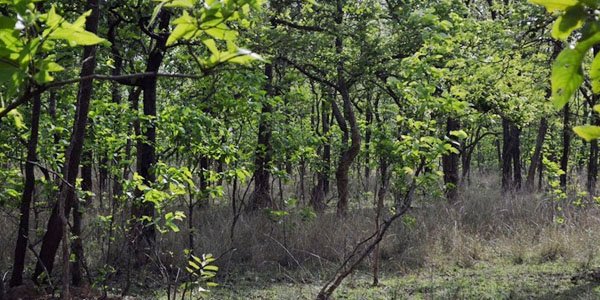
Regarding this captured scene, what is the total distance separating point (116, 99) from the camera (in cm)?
990

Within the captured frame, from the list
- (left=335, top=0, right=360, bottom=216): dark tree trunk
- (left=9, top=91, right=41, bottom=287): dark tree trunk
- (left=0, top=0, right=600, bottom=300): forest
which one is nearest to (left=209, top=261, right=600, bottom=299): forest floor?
(left=0, top=0, right=600, bottom=300): forest

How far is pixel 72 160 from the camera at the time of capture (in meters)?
3.64

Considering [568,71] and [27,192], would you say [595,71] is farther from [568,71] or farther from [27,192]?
[27,192]

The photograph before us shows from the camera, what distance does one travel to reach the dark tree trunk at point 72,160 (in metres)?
2.77

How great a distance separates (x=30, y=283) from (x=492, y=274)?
15.7ft

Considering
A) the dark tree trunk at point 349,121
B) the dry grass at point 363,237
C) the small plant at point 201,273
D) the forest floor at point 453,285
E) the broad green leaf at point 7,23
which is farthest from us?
the dark tree trunk at point 349,121

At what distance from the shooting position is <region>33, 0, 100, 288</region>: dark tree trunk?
2766 millimetres

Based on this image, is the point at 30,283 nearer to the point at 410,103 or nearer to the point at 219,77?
the point at 219,77

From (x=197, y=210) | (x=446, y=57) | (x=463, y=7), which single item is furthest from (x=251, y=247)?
(x=463, y=7)

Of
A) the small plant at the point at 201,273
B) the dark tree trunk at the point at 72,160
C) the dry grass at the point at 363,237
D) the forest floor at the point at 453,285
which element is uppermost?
the dark tree trunk at the point at 72,160

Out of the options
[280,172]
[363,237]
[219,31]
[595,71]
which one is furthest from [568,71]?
[363,237]

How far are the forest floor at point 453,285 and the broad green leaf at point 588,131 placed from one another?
189 inches

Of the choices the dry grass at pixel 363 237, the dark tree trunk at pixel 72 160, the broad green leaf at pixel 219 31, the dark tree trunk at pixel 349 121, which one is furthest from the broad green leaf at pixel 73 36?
the dark tree trunk at pixel 349 121

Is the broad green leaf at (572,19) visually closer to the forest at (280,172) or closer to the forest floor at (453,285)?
the forest at (280,172)
